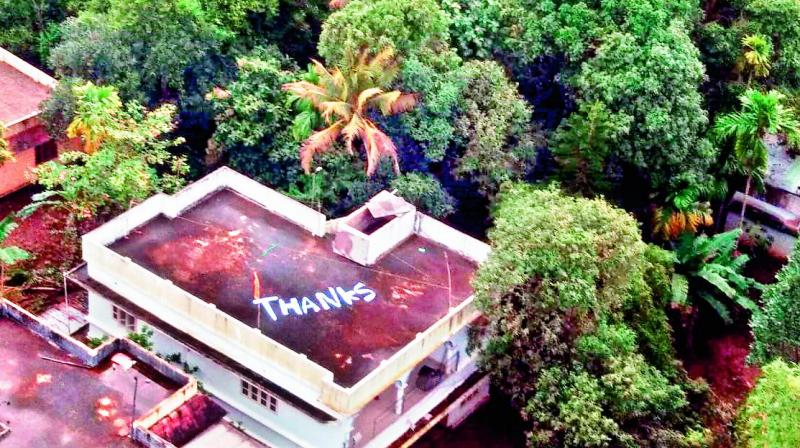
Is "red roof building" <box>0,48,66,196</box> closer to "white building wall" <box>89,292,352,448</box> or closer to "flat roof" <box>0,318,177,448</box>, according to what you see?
"white building wall" <box>89,292,352,448</box>

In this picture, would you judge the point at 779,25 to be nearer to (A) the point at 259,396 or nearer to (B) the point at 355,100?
(B) the point at 355,100

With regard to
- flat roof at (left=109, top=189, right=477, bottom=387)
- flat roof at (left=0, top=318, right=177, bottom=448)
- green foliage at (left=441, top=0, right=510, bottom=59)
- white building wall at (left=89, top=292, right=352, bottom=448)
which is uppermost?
green foliage at (left=441, top=0, right=510, bottom=59)

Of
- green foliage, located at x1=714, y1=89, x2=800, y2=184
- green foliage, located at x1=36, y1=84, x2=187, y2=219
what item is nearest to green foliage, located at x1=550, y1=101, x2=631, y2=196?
green foliage, located at x1=714, y1=89, x2=800, y2=184

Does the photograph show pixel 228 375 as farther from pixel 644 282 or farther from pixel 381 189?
pixel 644 282

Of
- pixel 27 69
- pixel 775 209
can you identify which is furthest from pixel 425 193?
pixel 27 69

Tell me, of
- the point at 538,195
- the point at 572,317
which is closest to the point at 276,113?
the point at 538,195

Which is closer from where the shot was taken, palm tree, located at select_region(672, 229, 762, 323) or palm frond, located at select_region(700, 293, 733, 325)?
palm tree, located at select_region(672, 229, 762, 323)
